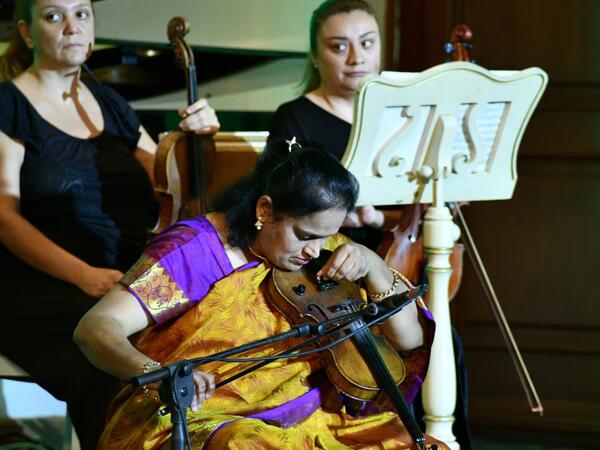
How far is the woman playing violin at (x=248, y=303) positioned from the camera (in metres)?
1.77

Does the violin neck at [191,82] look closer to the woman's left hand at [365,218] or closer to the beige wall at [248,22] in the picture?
the woman's left hand at [365,218]

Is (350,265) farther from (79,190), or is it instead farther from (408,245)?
(79,190)

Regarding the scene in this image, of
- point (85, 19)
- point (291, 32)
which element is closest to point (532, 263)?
point (291, 32)

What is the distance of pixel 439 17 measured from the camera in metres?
3.30

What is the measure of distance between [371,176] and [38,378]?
863mm

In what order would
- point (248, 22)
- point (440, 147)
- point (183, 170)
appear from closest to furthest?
1. point (440, 147)
2. point (183, 170)
3. point (248, 22)

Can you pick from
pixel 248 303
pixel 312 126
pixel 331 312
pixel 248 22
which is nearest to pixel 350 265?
pixel 331 312

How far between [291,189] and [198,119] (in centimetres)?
78

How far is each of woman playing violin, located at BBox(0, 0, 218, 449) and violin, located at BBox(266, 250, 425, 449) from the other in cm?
63

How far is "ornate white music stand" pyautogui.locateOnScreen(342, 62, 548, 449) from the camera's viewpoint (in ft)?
7.00

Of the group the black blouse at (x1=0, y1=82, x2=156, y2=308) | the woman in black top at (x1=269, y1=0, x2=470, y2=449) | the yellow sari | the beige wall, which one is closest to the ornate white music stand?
the woman in black top at (x1=269, y1=0, x2=470, y2=449)

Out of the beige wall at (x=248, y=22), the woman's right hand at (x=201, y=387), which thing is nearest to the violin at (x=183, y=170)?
the woman's right hand at (x=201, y=387)

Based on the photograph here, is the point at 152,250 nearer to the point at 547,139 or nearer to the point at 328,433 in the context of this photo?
the point at 328,433

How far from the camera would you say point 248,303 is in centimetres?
185
